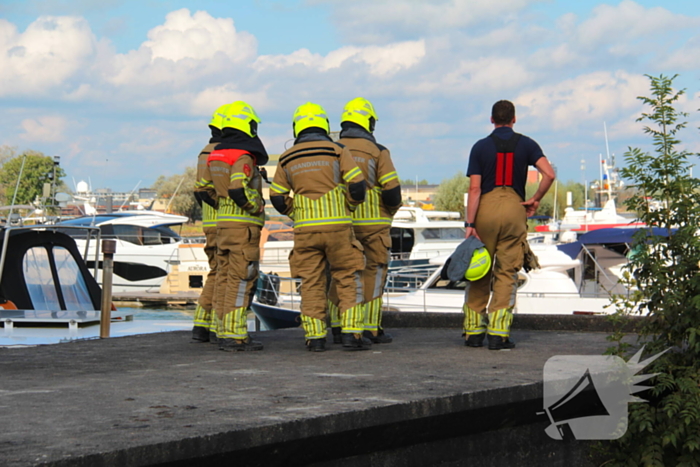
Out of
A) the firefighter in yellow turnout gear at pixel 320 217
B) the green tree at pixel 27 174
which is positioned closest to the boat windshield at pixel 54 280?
the firefighter in yellow turnout gear at pixel 320 217

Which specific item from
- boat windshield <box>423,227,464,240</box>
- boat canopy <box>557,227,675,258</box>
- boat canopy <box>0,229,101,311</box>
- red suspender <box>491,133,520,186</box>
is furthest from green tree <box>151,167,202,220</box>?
red suspender <box>491,133,520,186</box>

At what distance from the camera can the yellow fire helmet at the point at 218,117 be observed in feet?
23.4

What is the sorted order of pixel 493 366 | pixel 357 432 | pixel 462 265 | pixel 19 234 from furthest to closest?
pixel 19 234 → pixel 462 265 → pixel 493 366 → pixel 357 432

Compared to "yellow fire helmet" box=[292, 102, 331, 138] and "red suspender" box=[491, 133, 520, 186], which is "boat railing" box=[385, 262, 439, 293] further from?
"red suspender" box=[491, 133, 520, 186]

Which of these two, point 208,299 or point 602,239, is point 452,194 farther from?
point 208,299

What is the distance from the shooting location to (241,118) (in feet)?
23.0

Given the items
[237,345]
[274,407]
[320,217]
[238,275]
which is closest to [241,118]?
[320,217]

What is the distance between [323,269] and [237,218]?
32.7 inches

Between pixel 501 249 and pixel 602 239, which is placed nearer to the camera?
pixel 501 249

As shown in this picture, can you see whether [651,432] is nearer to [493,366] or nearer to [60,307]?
[493,366]

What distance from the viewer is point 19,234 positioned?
36.6 feet

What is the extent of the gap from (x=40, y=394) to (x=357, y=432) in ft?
6.10

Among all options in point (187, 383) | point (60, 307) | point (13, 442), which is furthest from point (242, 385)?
point (60, 307)

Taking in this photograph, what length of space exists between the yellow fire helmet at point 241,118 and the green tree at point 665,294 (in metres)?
3.18
